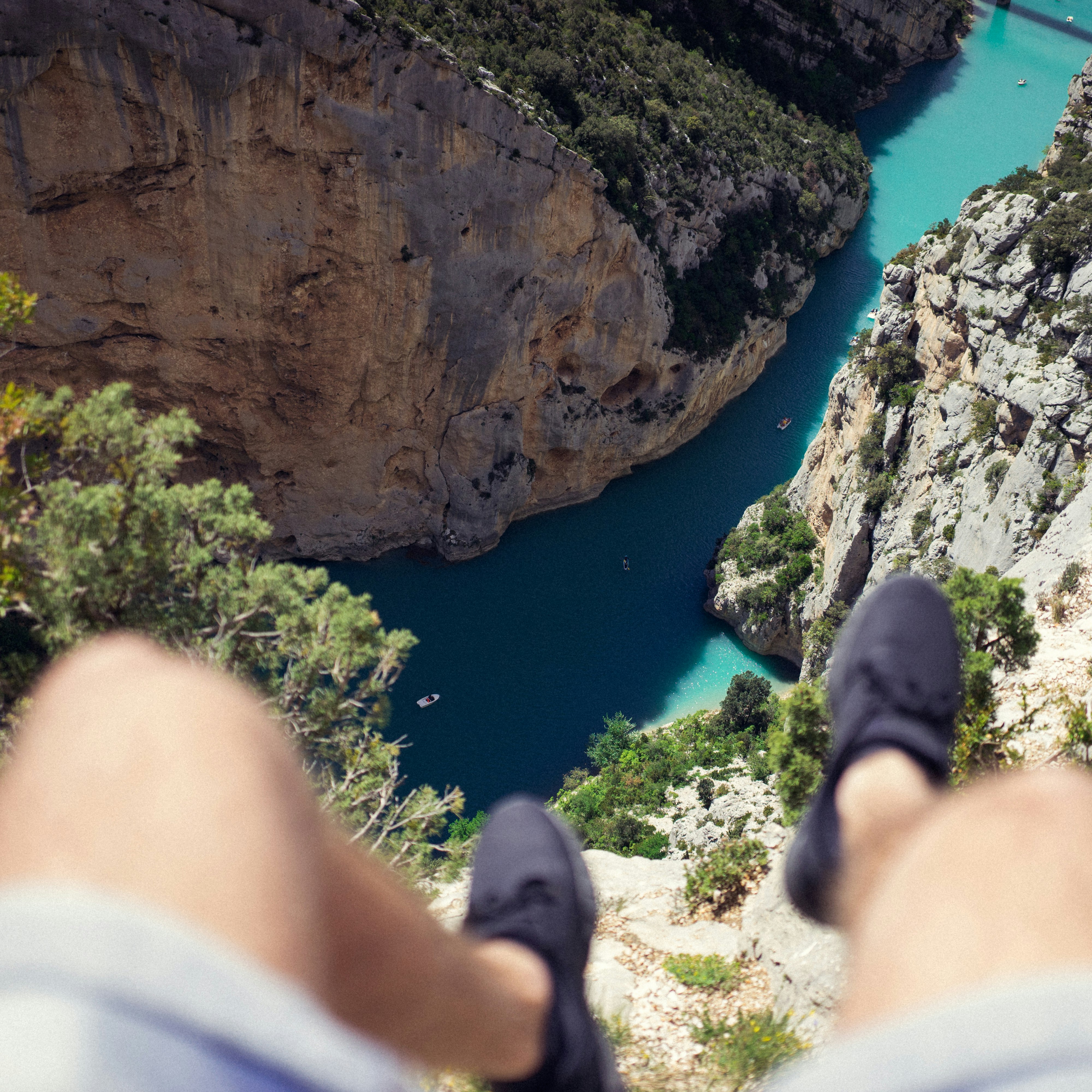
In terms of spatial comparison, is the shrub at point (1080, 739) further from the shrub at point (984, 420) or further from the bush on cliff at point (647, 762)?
the shrub at point (984, 420)

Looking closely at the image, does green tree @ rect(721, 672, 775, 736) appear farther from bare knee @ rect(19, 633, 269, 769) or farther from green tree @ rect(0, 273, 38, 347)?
bare knee @ rect(19, 633, 269, 769)

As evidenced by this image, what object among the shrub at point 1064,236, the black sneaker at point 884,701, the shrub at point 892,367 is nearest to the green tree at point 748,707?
the shrub at point 892,367

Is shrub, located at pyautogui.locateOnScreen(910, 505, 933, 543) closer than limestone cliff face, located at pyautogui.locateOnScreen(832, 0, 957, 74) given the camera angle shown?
Yes

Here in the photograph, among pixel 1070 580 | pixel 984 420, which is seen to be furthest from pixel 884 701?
pixel 984 420

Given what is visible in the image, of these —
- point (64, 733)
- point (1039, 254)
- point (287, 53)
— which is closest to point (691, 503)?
point (1039, 254)

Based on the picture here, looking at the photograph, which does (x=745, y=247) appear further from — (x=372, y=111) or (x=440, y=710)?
(x=440, y=710)

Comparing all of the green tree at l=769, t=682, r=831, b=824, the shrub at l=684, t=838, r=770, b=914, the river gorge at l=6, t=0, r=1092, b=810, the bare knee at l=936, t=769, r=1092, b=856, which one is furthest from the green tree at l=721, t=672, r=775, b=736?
the bare knee at l=936, t=769, r=1092, b=856

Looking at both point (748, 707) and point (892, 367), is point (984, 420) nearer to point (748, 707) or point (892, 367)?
point (892, 367)
